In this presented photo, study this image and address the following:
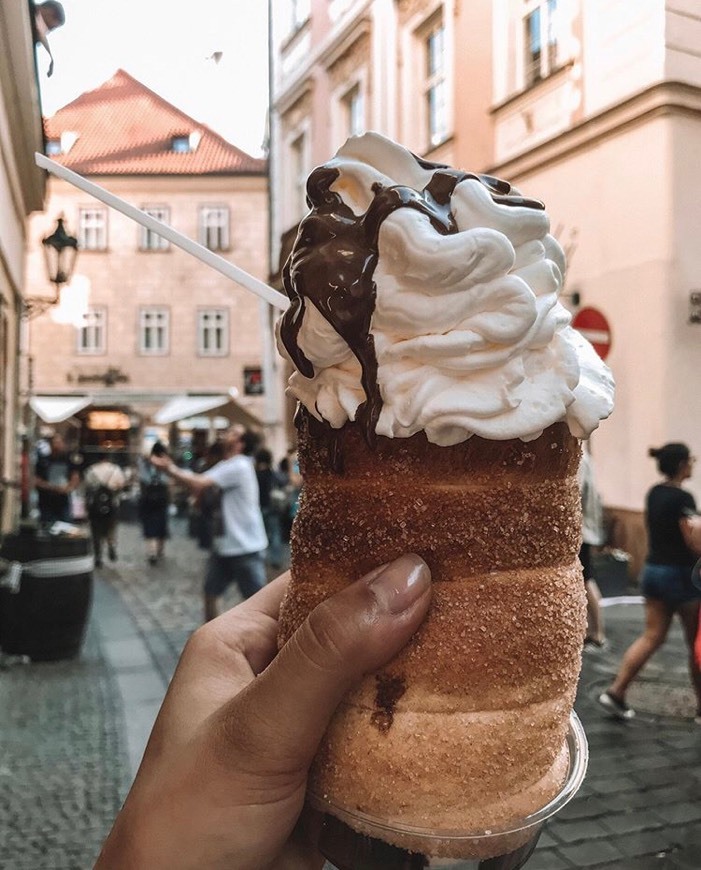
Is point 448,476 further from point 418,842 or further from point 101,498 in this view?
point 101,498

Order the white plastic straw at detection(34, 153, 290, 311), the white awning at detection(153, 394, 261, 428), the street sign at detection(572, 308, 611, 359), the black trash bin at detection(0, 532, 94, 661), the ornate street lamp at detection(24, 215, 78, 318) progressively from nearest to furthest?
the white plastic straw at detection(34, 153, 290, 311), the black trash bin at detection(0, 532, 94, 661), the street sign at detection(572, 308, 611, 359), the ornate street lamp at detection(24, 215, 78, 318), the white awning at detection(153, 394, 261, 428)

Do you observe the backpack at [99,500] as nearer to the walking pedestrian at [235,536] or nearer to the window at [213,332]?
the walking pedestrian at [235,536]

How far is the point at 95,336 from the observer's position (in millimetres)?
23875

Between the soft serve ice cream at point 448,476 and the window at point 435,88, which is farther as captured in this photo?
the window at point 435,88

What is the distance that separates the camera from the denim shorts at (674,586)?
14.0ft

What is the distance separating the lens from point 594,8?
3.83 metres

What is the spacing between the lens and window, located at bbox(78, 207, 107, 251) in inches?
688

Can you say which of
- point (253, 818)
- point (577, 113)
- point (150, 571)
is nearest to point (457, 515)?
point (253, 818)

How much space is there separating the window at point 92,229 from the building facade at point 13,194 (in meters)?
8.27

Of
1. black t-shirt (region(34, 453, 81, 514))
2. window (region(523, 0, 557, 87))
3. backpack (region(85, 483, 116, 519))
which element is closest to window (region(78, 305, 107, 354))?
black t-shirt (region(34, 453, 81, 514))

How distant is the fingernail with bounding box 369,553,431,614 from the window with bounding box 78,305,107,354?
2390cm

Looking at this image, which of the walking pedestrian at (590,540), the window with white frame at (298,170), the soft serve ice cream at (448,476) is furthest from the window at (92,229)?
the soft serve ice cream at (448,476)

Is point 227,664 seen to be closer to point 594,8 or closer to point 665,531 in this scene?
point 665,531

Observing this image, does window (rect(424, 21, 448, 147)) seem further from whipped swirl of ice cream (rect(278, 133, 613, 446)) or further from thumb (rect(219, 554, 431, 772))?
thumb (rect(219, 554, 431, 772))
